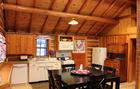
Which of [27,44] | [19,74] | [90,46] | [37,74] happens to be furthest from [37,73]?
[90,46]

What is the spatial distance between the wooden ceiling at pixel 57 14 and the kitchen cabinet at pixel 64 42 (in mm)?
452

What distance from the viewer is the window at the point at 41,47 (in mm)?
7555

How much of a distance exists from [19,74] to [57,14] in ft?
9.89

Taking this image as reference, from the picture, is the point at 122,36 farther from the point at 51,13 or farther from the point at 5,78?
the point at 5,78

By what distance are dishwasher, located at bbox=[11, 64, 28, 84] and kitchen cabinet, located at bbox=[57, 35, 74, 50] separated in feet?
6.61

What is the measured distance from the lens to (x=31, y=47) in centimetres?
663

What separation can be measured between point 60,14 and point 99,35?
3534 millimetres

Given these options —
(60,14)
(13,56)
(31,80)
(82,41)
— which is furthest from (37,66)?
(82,41)

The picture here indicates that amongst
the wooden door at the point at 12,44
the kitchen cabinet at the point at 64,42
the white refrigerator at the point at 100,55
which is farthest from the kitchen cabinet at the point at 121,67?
the wooden door at the point at 12,44

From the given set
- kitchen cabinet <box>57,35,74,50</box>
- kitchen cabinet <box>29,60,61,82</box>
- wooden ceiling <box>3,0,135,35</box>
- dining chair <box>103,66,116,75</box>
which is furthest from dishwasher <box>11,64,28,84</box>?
dining chair <box>103,66,116,75</box>

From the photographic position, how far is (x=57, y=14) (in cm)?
620

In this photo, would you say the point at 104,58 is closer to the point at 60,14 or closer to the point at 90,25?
the point at 90,25

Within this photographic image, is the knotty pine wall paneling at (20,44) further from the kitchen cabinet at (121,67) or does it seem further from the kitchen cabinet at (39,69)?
the kitchen cabinet at (121,67)

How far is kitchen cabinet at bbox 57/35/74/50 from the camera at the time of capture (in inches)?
289
